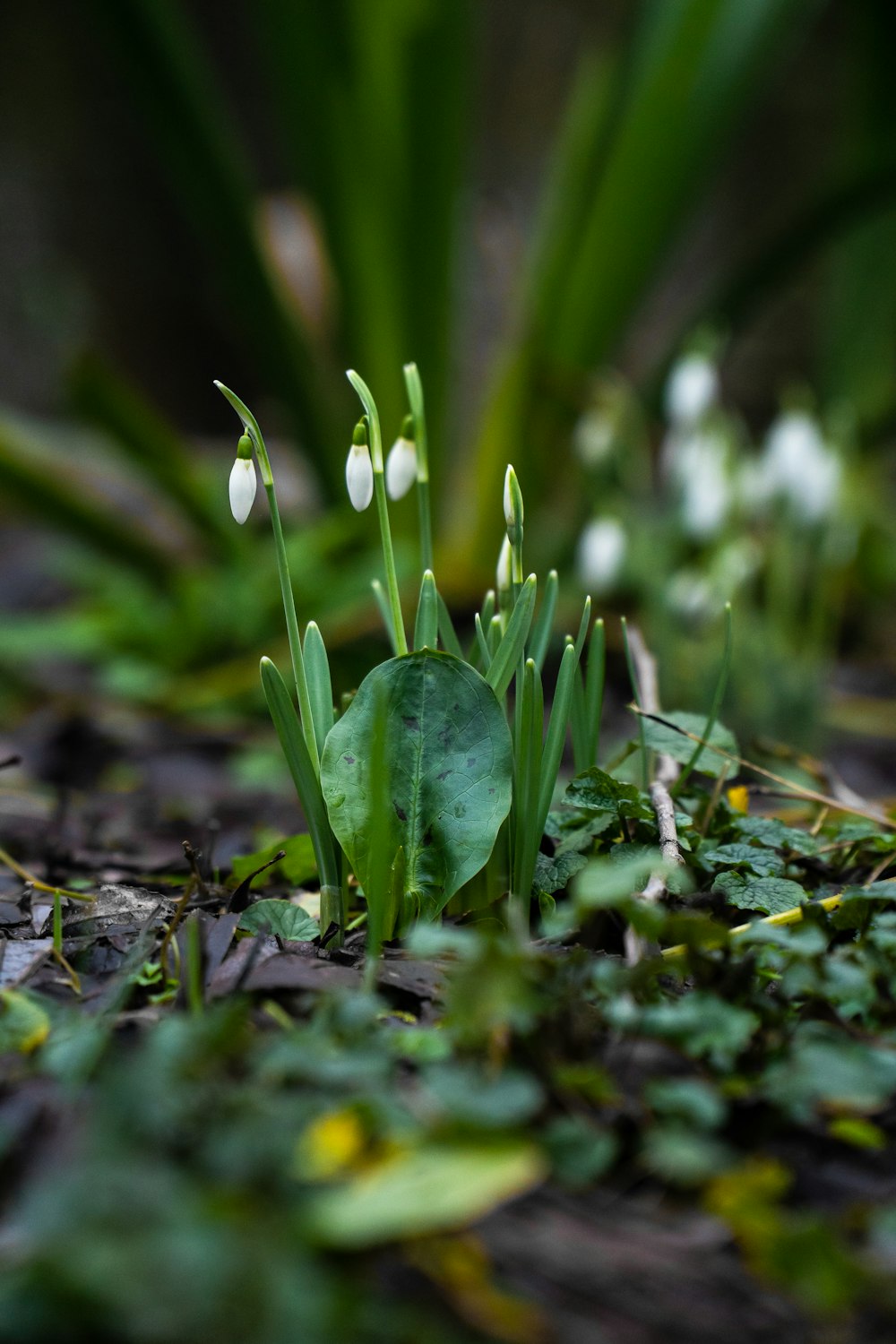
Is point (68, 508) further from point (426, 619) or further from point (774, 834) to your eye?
point (774, 834)

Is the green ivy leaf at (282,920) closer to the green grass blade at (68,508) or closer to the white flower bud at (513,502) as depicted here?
the white flower bud at (513,502)

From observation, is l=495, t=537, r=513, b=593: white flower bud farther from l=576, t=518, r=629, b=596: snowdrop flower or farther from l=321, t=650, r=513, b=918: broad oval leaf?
l=576, t=518, r=629, b=596: snowdrop flower

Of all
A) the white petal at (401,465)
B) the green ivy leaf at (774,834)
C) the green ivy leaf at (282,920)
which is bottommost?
the green ivy leaf at (282,920)

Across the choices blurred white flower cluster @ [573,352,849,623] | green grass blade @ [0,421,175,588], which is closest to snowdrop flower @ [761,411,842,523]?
blurred white flower cluster @ [573,352,849,623]

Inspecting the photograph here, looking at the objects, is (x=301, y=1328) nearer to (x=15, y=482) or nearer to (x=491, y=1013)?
(x=491, y=1013)

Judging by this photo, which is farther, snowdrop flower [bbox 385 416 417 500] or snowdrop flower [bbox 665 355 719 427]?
snowdrop flower [bbox 665 355 719 427]

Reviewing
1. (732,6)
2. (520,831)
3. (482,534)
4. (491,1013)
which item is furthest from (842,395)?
(491,1013)

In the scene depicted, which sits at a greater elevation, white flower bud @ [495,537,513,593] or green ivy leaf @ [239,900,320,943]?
white flower bud @ [495,537,513,593]

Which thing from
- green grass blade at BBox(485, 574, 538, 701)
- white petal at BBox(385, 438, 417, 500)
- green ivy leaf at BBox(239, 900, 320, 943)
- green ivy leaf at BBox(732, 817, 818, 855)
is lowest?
green ivy leaf at BBox(239, 900, 320, 943)

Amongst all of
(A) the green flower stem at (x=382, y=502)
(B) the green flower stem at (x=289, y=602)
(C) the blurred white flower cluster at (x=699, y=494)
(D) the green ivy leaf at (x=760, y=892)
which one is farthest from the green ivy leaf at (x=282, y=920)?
(C) the blurred white flower cluster at (x=699, y=494)
